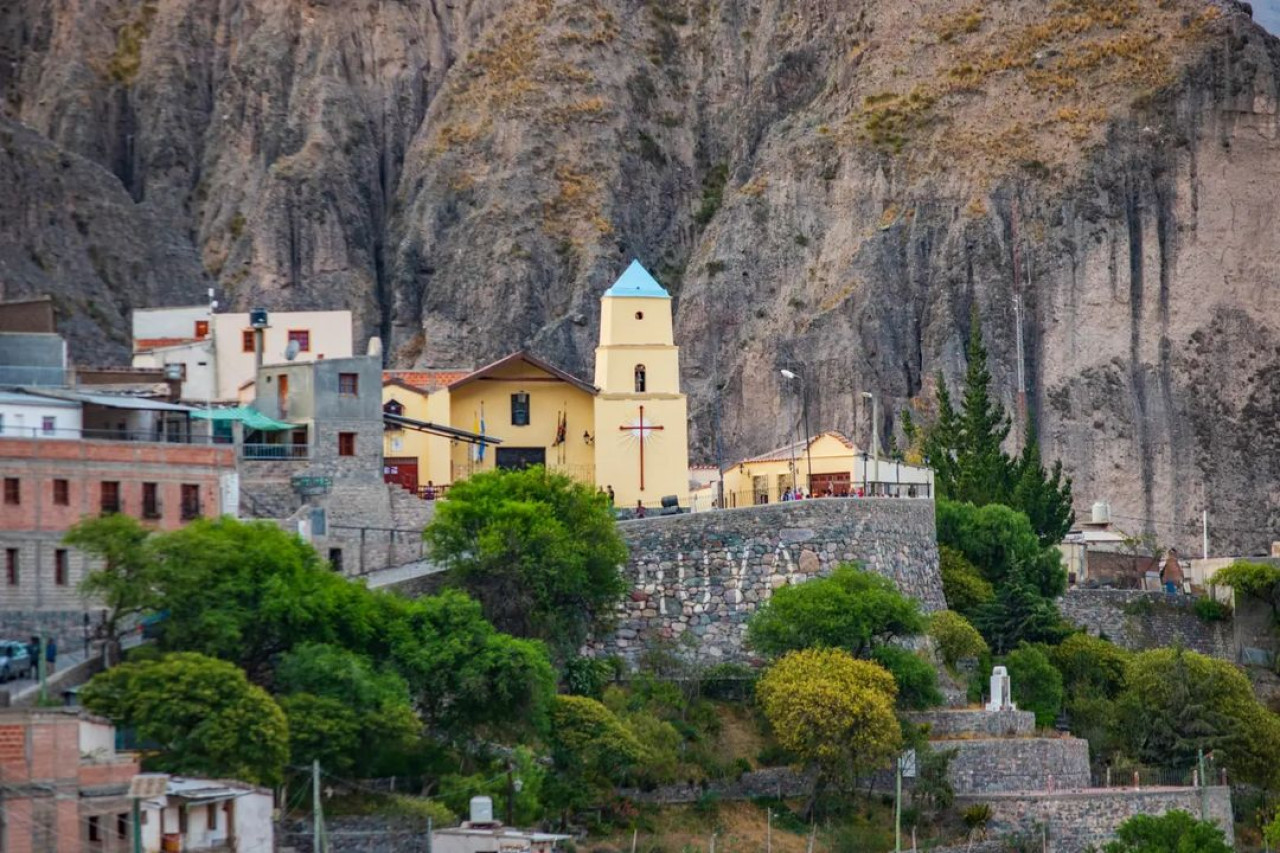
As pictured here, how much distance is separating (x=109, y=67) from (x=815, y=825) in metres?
98.3

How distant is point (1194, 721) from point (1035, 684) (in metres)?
4.50

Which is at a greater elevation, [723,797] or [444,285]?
[444,285]

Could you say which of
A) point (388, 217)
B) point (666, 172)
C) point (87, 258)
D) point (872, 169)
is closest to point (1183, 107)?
point (872, 169)

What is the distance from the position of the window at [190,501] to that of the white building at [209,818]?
14.5 m

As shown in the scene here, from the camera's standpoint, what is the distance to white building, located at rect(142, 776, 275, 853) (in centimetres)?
6938

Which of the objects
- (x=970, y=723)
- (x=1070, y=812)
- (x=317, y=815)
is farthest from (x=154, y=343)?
(x=317, y=815)

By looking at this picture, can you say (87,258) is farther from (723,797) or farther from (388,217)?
(723,797)

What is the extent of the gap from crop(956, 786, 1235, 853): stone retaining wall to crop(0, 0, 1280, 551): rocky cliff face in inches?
2551

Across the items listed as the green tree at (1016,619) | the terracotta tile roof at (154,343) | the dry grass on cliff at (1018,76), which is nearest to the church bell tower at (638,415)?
the green tree at (1016,619)

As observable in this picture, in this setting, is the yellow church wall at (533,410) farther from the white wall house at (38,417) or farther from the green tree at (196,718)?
the green tree at (196,718)

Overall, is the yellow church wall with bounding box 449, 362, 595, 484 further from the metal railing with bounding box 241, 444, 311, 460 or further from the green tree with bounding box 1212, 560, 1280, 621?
the green tree with bounding box 1212, 560, 1280, 621

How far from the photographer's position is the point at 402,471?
10356cm

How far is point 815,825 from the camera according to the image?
87125 millimetres

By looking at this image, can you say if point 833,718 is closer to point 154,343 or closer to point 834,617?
point 834,617
